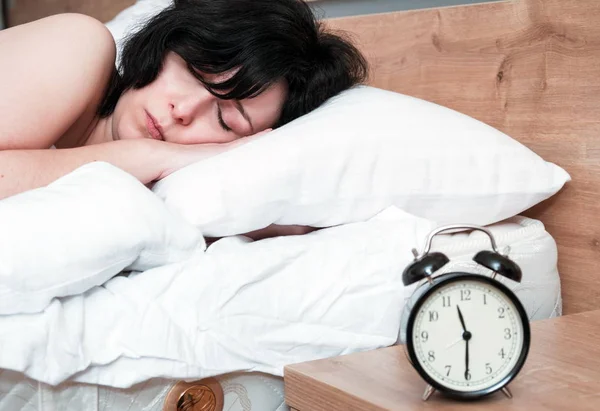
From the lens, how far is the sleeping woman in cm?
126

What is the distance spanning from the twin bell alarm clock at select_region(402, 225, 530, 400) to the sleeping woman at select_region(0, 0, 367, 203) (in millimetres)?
623

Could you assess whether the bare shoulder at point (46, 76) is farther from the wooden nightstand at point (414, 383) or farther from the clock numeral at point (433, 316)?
the clock numeral at point (433, 316)

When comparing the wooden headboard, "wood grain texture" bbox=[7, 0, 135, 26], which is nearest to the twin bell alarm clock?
the wooden headboard

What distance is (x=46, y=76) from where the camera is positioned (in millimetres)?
1287

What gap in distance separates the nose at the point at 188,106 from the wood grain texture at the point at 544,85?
49 cm

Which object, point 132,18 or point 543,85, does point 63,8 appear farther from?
point 543,85

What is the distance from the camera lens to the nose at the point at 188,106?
1.38 metres

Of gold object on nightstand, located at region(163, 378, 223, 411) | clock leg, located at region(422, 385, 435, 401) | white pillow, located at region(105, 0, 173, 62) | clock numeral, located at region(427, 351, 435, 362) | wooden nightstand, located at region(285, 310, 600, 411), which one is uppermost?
white pillow, located at region(105, 0, 173, 62)

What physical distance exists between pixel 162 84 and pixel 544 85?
70 centimetres

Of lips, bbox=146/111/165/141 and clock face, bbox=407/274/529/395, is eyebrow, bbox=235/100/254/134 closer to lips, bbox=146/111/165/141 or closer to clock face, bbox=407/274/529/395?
lips, bbox=146/111/165/141

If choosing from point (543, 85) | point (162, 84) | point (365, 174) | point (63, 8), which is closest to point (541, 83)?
point (543, 85)

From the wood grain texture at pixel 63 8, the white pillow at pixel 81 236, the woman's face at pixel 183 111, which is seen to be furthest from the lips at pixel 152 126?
the wood grain texture at pixel 63 8

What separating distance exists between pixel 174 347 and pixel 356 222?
0.42 metres

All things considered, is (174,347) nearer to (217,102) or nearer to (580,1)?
(217,102)
